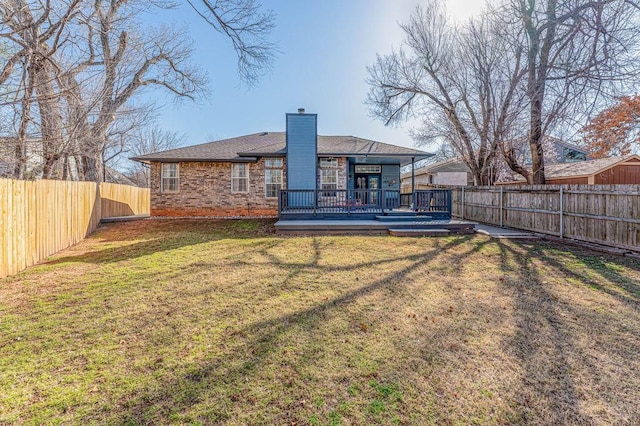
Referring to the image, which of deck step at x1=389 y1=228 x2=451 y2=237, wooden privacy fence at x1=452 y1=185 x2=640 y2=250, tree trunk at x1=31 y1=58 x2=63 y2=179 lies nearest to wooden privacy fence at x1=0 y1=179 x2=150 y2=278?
tree trunk at x1=31 y1=58 x2=63 y2=179

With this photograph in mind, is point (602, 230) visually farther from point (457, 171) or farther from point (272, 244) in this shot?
point (457, 171)

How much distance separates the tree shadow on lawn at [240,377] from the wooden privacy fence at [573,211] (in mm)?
7302

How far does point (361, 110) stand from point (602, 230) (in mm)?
13514

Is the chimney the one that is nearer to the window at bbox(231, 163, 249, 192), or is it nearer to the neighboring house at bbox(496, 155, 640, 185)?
the window at bbox(231, 163, 249, 192)

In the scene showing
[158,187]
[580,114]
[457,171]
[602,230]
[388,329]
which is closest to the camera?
[388,329]

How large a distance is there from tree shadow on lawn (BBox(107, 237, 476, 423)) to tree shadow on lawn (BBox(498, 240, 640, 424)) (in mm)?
1613

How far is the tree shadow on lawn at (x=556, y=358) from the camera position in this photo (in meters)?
2.22

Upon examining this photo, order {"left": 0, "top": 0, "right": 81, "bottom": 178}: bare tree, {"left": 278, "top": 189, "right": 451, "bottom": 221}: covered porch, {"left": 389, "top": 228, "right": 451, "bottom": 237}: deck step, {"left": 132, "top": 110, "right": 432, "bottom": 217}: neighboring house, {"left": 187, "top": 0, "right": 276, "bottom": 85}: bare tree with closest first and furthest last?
{"left": 0, "top": 0, "right": 81, "bottom": 178}: bare tree, {"left": 187, "top": 0, "right": 276, "bottom": 85}: bare tree, {"left": 389, "top": 228, "right": 451, "bottom": 237}: deck step, {"left": 278, "top": 189, "right": 451, "bottom": 221}: covered porch, {"left": 132, "top": 110, "right": 432, "bottom": 217}: neighboring house

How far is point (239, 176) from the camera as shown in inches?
590

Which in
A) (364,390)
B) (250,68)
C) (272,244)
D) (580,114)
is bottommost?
(364,390)

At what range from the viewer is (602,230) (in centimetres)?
789

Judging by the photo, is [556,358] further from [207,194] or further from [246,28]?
[207,194]

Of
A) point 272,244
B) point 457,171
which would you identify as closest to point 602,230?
point 272,244

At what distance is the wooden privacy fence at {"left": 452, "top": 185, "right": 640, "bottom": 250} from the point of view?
726cm
